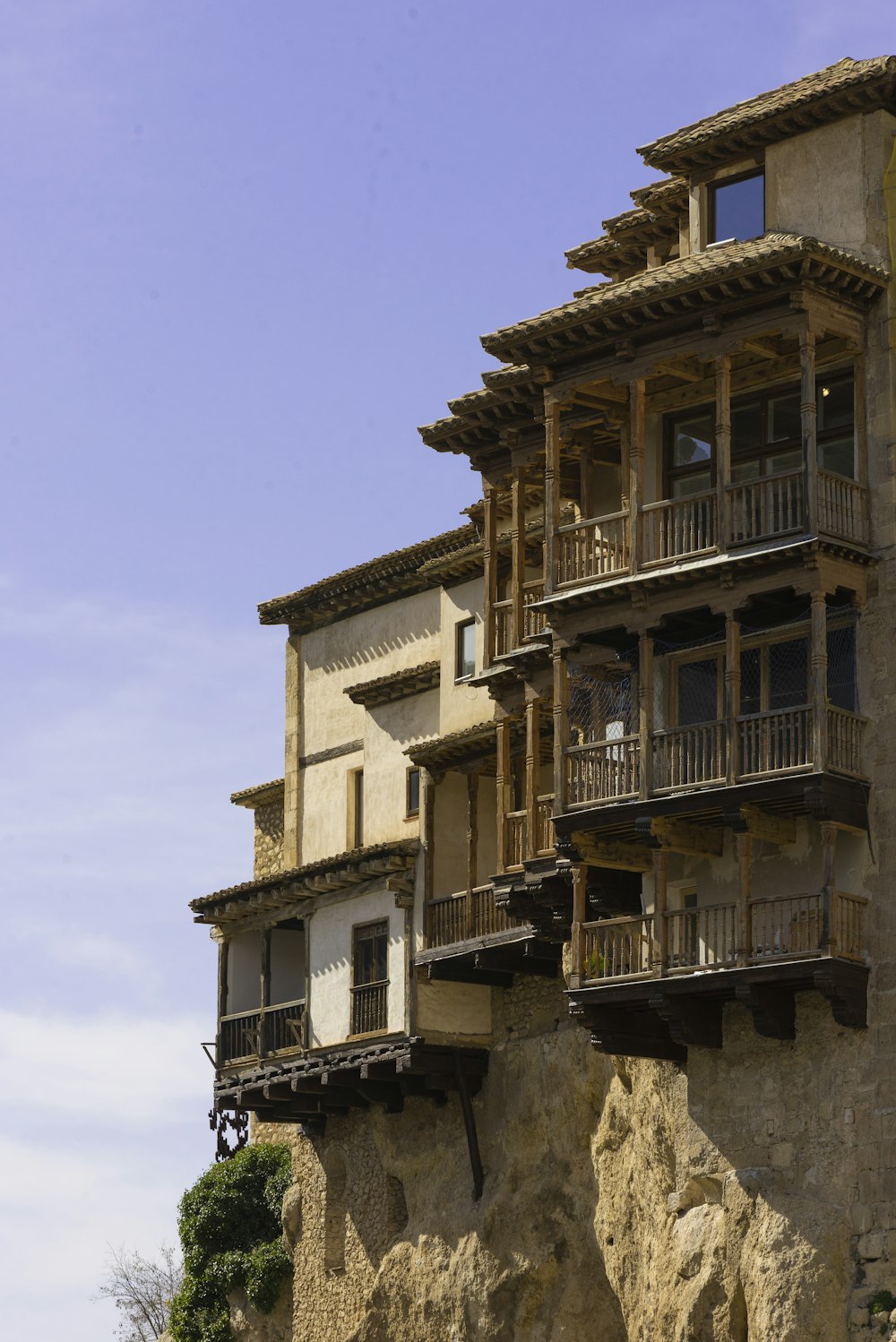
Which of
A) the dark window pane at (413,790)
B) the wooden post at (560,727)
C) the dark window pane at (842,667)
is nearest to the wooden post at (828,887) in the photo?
the dark window pane at (842,667)

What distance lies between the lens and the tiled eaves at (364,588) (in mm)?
49562

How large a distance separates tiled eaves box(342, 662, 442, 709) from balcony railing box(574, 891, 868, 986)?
33.6 ft

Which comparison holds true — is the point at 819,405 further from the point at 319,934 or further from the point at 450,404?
the point at 319,934

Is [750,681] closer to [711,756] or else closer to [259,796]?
[711,756]

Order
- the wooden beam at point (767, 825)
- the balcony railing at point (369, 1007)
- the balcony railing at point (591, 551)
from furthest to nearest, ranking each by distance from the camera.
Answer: the balcony railing at point (369, 1007) → the balcony railing at point (591, 551) → the wooden beam at point (767, 825)

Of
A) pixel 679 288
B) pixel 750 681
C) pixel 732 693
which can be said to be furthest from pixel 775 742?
pixel 679 288

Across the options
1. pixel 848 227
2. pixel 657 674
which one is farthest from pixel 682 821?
pixel 848 227

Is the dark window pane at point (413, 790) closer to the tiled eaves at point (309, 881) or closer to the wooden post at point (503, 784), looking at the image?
the tiled eaves at point (309, 881)

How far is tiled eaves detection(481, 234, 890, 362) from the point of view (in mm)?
36406

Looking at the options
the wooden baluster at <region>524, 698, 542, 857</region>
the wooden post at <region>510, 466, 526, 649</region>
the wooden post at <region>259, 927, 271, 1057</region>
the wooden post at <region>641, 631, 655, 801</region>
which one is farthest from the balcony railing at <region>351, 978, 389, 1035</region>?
the wooden post at <region>641, 631, 655, 801</region>

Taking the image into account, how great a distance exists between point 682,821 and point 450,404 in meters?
→ 9.05

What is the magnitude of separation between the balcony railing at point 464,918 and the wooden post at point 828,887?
9.19 metres

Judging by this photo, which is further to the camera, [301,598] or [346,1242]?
[301,598]

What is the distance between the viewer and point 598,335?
1524 inches
